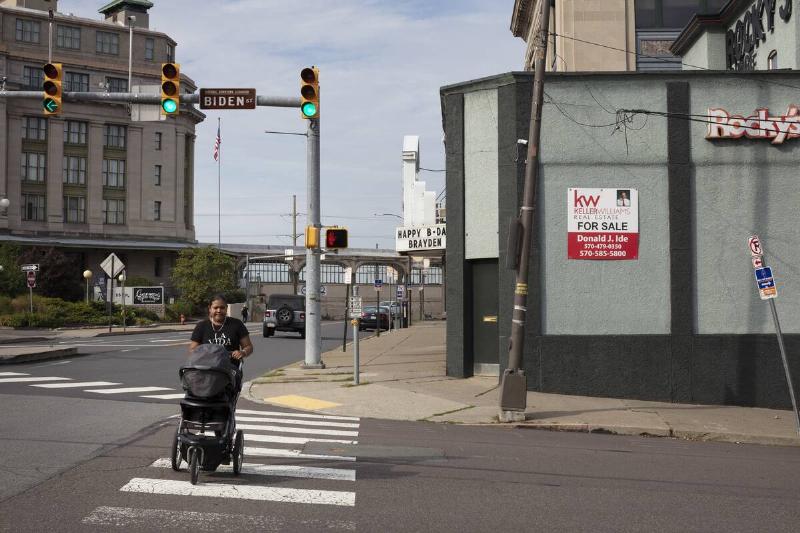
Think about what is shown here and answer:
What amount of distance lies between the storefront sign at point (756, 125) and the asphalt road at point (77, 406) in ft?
37.8

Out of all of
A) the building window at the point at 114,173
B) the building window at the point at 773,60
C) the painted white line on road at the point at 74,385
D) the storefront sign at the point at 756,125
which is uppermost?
the building window at the point at 114,173

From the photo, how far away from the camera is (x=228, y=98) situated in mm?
19094

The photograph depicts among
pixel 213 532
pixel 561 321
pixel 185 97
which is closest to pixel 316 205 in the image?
pixel 185 97

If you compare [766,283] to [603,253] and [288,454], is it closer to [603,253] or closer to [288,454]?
[603,253]

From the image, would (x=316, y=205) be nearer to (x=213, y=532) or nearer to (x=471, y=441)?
(x=471, y=441)

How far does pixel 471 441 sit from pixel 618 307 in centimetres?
666

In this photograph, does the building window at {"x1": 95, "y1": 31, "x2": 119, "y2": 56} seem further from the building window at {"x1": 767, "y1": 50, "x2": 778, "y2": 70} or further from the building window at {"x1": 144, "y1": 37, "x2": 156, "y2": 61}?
the building window at {"x1": 767, "y1": 50, "x2": 778, "y2": 70}

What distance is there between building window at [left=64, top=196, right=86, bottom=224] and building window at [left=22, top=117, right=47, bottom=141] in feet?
20.5

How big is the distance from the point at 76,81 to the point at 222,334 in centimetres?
8026

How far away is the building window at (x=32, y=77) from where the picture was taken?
79.6 metres

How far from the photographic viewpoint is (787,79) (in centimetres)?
1689

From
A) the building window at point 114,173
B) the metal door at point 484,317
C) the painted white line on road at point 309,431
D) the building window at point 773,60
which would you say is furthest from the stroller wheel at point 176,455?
the building window at point 114,173

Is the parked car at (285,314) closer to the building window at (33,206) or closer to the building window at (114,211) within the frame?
the building window at (114,211)

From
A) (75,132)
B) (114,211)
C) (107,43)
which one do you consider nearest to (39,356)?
(114,211)
